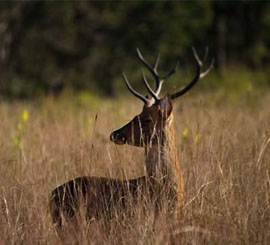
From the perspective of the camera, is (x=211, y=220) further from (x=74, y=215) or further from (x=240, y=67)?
(x=240, y=67)

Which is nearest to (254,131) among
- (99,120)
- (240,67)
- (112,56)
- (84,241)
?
(99,120)

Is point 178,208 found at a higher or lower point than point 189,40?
lower

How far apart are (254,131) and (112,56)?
59.2 feet

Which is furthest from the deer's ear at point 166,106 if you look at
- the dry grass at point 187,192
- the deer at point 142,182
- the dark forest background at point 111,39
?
the dark forest background at point 111,39

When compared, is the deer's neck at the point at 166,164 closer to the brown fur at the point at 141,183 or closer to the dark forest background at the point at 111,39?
the brown fur at the point at 141,183

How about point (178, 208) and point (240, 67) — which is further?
point (240, 67)

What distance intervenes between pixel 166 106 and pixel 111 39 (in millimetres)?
19502

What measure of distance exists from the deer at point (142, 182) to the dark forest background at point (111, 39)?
55.2 feet

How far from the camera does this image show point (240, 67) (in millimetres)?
22547

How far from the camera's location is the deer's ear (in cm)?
559

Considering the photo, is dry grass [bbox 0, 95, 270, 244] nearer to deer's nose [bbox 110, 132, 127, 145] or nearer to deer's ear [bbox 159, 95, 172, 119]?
deer's nose [bbox 110, 132, 127, 145]

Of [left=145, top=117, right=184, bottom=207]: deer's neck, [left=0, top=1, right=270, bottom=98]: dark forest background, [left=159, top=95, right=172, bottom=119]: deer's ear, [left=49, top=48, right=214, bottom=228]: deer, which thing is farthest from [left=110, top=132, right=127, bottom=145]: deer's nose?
[left=0, top=1, right=270, bottom=98]: dark forest background

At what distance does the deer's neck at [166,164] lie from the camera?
5328 mm

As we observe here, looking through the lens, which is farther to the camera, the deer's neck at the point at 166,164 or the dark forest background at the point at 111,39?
the dark forest background at the point at 111,39
